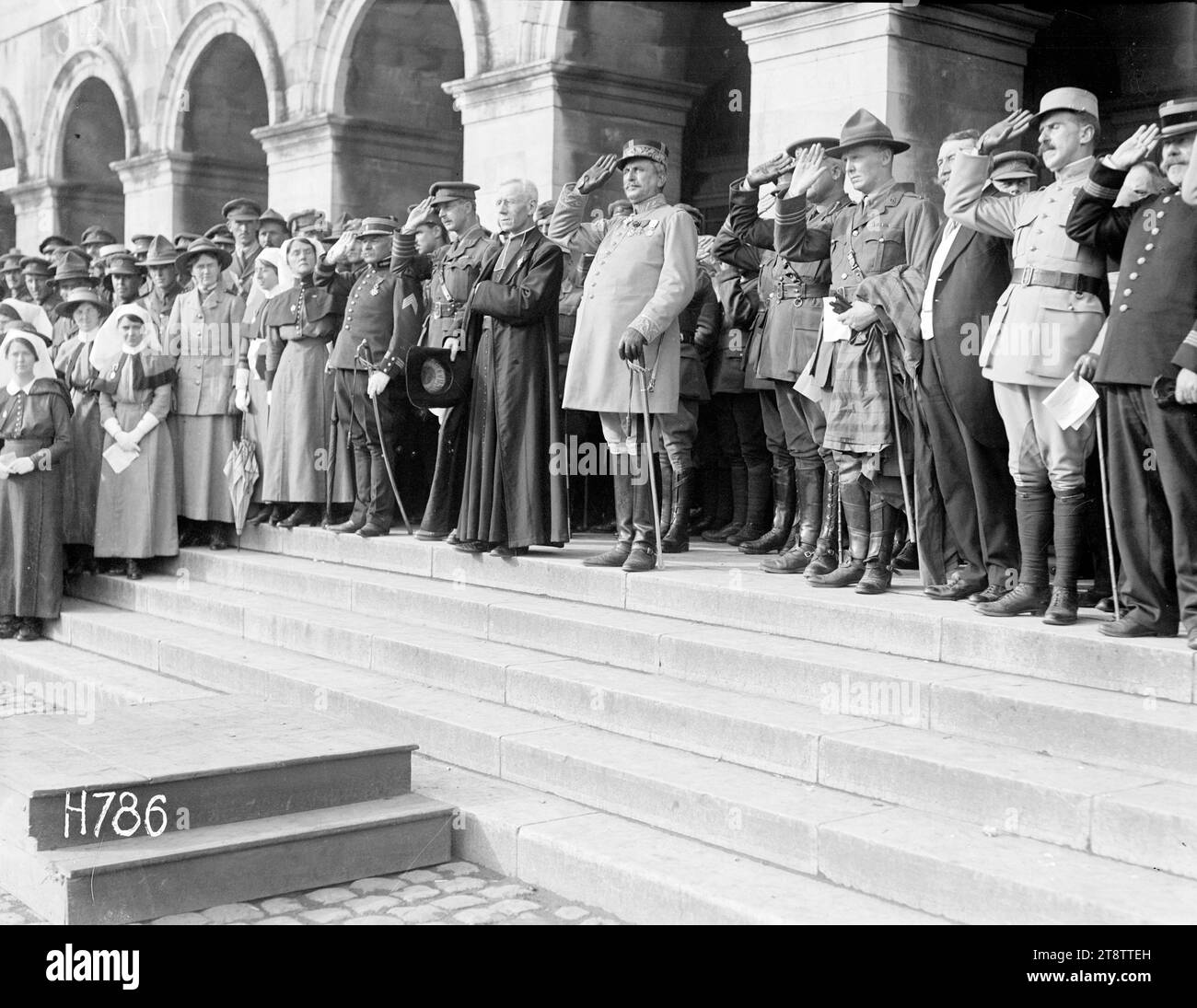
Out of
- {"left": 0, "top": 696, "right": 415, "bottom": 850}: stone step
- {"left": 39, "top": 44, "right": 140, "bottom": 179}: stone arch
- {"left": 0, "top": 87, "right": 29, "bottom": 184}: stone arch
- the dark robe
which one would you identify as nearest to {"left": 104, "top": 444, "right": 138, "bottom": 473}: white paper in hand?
the dark robe

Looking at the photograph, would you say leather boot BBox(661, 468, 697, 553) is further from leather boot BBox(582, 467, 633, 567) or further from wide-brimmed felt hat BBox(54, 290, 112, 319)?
wide-brimmed felt hat BBox(54, 290, 112, 319)

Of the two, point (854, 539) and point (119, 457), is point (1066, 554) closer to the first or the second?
point (854, 539)

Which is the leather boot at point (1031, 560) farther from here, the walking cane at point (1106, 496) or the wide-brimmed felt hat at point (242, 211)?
the wide-brimmed felt hat at point (242, 211)

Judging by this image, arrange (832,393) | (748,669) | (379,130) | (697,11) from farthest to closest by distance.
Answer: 1. (379,130)
2. (697,11)
3. (832,393)
4. (748,669)

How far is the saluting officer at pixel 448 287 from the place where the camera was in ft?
29.5

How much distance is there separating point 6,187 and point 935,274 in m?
18.6

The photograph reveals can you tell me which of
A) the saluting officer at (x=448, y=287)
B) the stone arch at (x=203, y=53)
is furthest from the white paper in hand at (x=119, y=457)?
the stone arch at (x=203, y=53)

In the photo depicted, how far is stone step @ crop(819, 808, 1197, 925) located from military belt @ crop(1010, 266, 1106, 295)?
7.45 feet

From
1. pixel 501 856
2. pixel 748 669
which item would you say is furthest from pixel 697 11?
pixel 501 856

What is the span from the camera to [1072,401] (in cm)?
594

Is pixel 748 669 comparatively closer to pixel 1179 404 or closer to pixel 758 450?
pixel 1179 404

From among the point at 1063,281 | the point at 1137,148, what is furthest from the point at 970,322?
the point at 1137,148

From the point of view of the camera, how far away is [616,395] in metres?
7.86

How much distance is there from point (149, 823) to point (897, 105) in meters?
6.27
